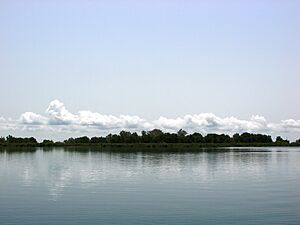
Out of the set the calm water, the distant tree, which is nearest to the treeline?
the distant tree

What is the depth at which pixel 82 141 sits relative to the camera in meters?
185

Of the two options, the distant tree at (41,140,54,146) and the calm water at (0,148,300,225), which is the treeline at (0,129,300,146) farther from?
the calm water at (0,148,300,225)

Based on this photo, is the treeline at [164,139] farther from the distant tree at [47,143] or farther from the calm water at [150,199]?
the calm water at [150,199]

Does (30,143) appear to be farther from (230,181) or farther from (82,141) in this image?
(230,181)

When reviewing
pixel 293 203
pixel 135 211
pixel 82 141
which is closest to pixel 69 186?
pixel 135 211

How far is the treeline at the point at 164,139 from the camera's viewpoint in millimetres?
173988

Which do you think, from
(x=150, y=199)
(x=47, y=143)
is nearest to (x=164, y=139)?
(x=47, y=143)

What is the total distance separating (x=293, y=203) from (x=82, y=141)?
535 feet

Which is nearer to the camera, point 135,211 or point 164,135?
point 135,211

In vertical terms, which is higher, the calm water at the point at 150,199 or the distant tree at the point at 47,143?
the distant tree at the point at 47,143

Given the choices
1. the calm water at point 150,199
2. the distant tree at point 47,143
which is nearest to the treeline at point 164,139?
the distant tree at point 47,143

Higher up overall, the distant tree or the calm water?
the distant tree

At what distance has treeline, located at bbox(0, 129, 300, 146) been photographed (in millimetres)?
173988

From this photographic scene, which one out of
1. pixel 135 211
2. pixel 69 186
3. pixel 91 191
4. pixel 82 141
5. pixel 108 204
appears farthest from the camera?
pixel 82 141
